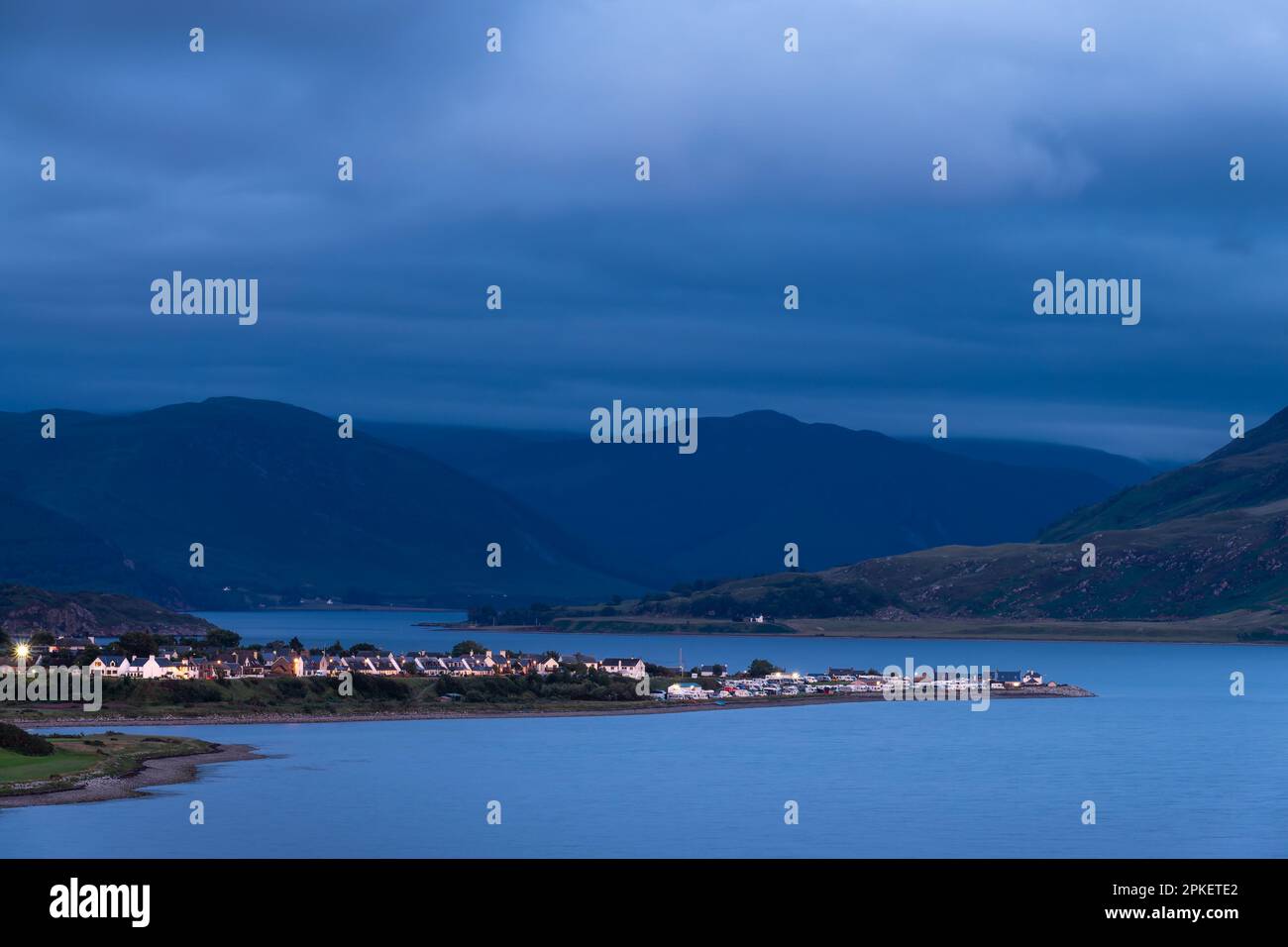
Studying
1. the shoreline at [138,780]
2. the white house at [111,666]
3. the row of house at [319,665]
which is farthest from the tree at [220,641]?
the shoreline at [138,780]

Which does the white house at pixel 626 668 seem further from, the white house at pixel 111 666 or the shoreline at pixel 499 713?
the white house at pixel 111 666

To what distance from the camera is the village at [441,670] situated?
159 metres

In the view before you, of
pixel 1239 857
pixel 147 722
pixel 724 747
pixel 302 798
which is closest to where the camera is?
pixel 1239 857

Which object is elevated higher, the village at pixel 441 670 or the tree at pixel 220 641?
the tree at pixel 220 641

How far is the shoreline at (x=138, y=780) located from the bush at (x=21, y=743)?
210 inches

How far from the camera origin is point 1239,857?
72.2 m

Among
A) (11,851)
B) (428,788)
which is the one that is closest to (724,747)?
(428,788)

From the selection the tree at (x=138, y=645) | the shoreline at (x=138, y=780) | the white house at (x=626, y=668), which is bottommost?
the shoreline at (x=138, y=780)

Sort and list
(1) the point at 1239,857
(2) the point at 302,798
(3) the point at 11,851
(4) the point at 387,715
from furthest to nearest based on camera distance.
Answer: (4) the point at 387,715 → (2) the point at 302,798 → (1) the point at 1239,857 → (3) the point at 11,851

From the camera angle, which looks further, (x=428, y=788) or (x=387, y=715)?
(x=387, y=715)

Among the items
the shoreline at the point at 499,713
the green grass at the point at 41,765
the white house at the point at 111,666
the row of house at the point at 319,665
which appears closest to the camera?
the green grass at the point at 41,765

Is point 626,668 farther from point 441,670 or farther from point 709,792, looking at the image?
point 709,792
